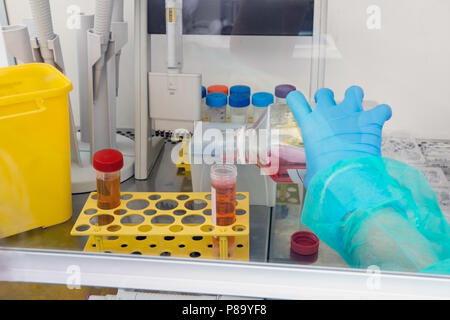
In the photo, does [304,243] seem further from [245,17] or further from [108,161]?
[245,17]

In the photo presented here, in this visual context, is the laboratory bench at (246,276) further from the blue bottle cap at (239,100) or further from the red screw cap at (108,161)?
the blue bottle cap at (239,100)

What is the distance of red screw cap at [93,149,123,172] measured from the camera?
3.99 ft

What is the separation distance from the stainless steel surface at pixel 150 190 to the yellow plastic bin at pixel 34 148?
0.05m

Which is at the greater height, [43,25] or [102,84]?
[43,25]

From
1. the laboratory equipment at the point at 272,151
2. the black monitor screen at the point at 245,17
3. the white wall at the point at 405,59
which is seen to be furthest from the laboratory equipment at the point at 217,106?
the white wall at the point at 405,59

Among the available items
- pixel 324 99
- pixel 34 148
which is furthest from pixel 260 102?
pixel 34 148

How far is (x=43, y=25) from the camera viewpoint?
4.38 ft

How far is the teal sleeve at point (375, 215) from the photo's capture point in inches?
32.3

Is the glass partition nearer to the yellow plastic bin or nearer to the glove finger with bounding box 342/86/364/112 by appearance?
the yellow plastic bin

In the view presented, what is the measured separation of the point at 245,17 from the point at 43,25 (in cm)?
55

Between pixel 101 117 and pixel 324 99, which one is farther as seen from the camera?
pixel 101 117

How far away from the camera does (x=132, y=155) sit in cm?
154

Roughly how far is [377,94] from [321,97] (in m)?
0.47

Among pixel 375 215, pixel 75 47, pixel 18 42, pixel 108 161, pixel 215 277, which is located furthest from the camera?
pixel 75 47
